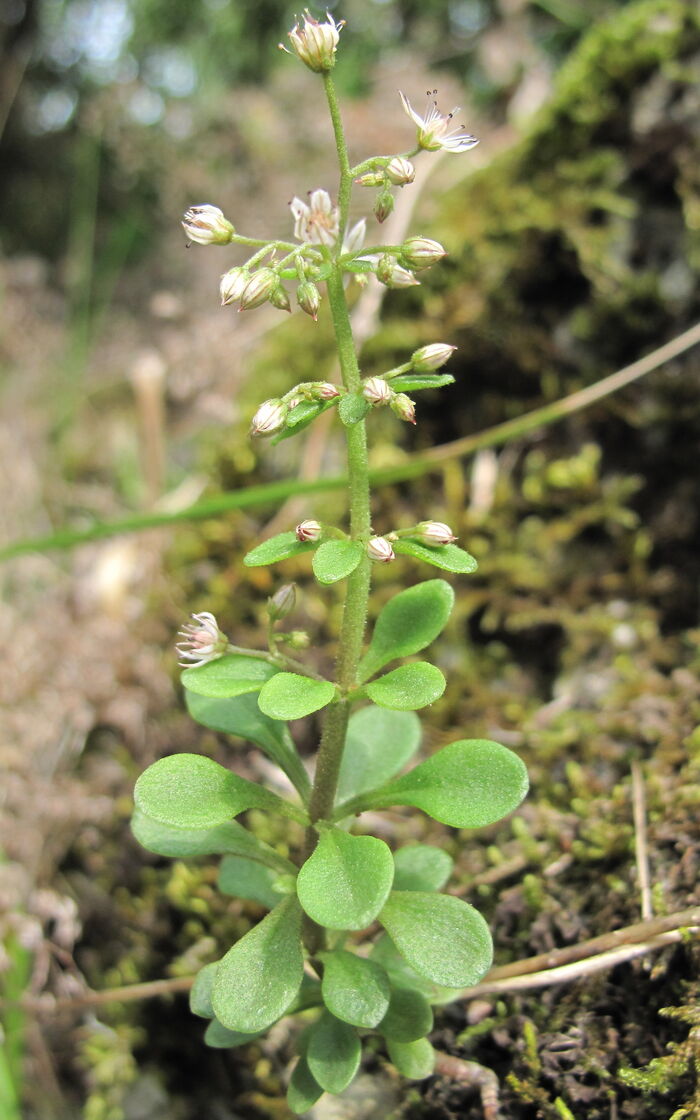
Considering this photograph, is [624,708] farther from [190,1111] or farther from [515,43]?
[515,43]

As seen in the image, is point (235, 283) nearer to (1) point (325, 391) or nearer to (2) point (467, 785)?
(1) point (325, 391)

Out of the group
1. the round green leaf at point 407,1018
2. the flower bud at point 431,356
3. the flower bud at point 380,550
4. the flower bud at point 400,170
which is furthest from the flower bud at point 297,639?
the flower bud at point 400,170

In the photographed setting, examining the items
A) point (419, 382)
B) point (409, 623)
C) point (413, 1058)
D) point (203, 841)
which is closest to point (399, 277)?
point (419, 382)

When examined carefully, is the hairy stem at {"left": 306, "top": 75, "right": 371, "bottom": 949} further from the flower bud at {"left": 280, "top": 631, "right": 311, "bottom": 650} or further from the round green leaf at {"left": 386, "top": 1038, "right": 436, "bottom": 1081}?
the round green leaf at {"left": 386, "top": 1038, "right": 436, "bottom": 1081}

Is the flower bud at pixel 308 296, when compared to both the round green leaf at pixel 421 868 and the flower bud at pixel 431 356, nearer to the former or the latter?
the flower bud at pixel 431 356

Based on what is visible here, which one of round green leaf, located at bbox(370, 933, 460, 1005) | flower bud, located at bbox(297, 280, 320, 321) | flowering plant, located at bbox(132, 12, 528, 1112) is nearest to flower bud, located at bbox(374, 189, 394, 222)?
flowering plant, located at bbox(132, 12, 528, 1112)

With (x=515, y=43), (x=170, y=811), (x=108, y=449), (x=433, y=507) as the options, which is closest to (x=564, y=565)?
(x=433, y=507)
